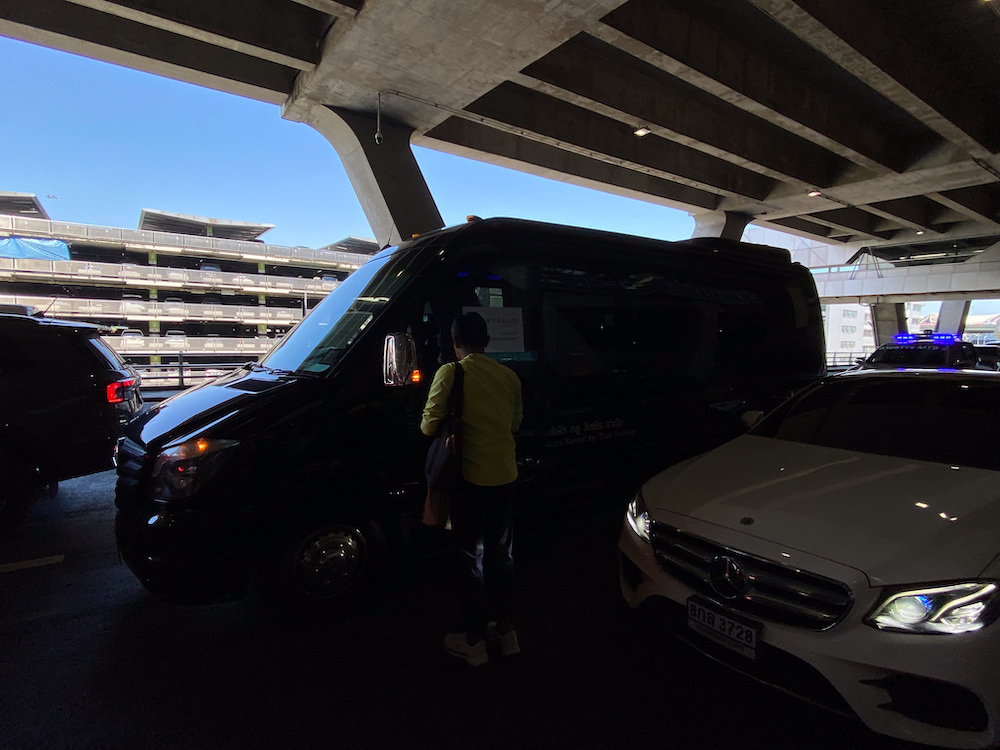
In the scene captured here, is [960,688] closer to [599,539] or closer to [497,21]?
[599,539]

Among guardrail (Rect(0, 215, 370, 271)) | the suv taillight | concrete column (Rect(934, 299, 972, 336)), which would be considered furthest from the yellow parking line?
concrete column (Rect(934, 299, 972, 336))

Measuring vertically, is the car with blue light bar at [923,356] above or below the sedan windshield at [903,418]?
below

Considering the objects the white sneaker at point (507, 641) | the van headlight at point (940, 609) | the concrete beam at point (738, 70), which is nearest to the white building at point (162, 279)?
the concrete beam at point (738, 70)

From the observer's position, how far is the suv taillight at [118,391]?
5059 mm

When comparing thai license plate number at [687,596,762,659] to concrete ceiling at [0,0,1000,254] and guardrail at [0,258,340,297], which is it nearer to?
concrete ceiling at [0,0,1000,254]

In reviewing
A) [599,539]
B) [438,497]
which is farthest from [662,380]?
[438,497]

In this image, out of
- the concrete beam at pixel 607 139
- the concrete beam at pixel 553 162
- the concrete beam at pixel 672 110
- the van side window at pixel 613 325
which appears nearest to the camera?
the van side window at pixel 613 325

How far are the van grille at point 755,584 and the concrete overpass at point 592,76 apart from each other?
20.6 ft

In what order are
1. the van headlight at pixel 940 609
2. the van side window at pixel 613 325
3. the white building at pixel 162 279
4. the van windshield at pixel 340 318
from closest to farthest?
the van headlight at pixel 940 609 → the van windshield at pixel 340 318 → the van side window at pixel 613 325 → the white building at pixel 162 279

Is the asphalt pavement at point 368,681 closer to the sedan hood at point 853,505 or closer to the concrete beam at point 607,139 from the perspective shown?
the sedan hood at point 853,505

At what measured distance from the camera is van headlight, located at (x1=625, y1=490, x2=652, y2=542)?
9.59ft

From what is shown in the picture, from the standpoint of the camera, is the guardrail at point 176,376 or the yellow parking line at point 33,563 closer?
the yellow parking line at point 33,563

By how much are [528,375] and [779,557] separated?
2.24m

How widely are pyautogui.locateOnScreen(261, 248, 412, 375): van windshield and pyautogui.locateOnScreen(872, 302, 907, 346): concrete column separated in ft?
144
